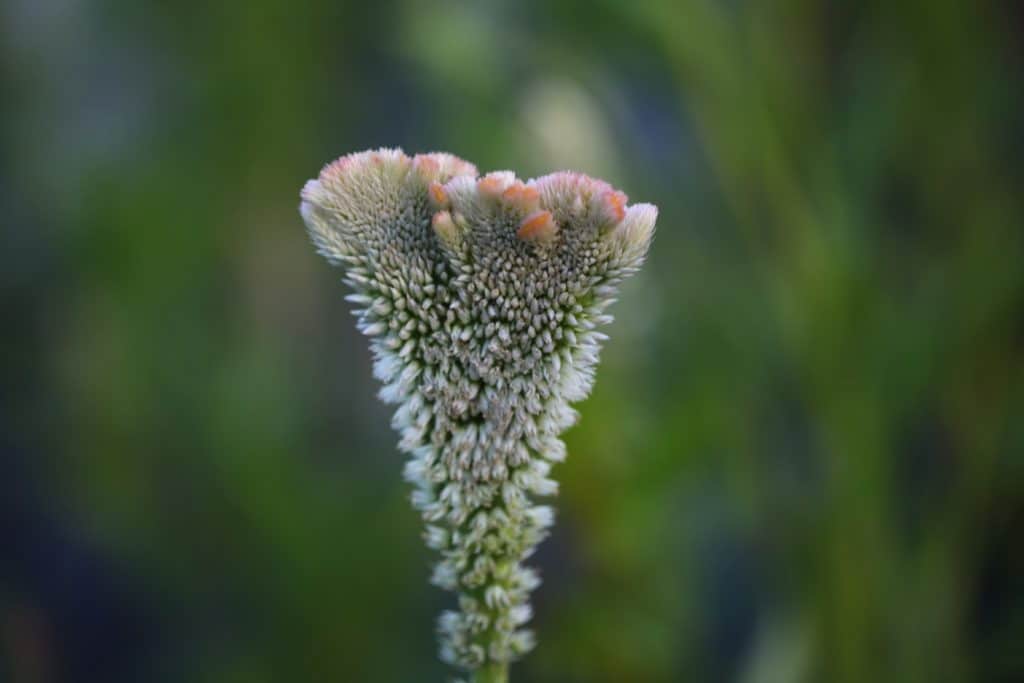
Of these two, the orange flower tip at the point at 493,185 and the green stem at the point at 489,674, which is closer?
the orange flower tip at the point at 493,185

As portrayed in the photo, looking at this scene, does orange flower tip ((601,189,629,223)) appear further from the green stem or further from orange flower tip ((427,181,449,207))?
the green stem

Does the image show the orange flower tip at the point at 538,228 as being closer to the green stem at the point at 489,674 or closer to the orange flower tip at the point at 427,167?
the orange flower tip at the point at 427,167

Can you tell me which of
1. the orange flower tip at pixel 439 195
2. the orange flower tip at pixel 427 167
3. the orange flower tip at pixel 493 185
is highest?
the orange flower tip at pixel 427 167

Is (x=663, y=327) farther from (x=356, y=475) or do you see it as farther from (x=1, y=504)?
(x=1, y=504)

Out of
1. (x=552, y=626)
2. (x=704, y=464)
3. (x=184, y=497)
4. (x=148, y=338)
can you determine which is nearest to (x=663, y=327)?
(x=704, y=464)

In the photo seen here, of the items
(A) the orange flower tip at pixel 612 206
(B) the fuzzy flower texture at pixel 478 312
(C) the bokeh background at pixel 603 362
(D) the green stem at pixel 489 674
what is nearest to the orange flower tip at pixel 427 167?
(B) the fuzzy flower texture at pixel 478 312

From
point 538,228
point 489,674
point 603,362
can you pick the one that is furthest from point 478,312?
point 603,362

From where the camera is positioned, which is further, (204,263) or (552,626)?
(204,263)
